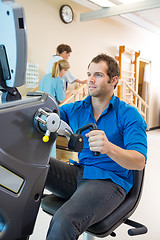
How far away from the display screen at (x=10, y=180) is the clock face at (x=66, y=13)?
4471mm

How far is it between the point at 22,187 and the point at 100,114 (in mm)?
768

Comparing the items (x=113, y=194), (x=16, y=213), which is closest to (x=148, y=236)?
(x=113, y=194)

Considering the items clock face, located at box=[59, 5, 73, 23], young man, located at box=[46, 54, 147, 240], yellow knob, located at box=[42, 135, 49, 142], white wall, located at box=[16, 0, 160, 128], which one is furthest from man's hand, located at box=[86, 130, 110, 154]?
clock face, located at box=[59, 5, 73, 23]

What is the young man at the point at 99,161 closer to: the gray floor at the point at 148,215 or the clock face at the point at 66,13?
the gray floor at the point at 148,215

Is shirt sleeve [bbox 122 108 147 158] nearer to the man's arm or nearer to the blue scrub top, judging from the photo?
the man's arm

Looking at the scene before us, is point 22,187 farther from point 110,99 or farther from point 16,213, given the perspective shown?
point 110,99

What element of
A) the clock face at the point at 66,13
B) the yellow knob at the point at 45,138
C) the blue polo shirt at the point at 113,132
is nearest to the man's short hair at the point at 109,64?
the blue polo shirt at the point at 113,132

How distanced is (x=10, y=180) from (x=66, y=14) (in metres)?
4.62

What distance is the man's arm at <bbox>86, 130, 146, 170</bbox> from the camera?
109cm

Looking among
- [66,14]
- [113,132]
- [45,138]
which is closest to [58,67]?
[66,14]

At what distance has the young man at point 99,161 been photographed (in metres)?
1.09

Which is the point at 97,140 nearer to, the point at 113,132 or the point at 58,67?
the point at 113,132

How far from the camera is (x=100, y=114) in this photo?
1.58m

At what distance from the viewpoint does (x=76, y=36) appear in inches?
211
